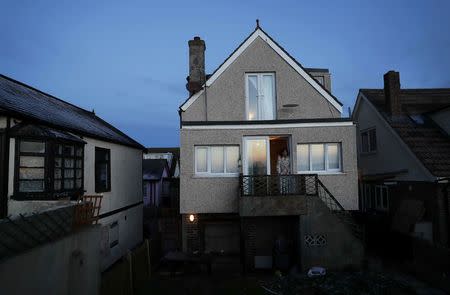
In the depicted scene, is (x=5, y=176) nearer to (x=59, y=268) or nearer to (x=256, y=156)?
(x=59, y=268)

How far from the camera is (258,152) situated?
44.0 feet

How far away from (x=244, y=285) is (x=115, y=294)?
4.13m

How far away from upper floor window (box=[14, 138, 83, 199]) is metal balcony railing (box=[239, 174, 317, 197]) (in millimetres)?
6340

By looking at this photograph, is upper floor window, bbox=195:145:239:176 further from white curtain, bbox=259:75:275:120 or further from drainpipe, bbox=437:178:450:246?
drainpipe, bbox=437:178:450:246

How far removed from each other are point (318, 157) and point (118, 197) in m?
9.79

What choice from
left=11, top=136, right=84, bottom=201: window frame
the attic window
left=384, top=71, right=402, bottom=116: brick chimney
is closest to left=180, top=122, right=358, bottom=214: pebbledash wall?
left=11, top=136, right=84, bottom=201: window frame

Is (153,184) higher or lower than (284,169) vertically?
lower

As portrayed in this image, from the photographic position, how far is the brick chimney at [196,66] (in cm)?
1441

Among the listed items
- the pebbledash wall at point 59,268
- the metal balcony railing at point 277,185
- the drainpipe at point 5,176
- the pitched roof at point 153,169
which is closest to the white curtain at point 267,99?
the metal balcony railing at point 277,185

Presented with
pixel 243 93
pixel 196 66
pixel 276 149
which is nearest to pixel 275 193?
pixel 276 149

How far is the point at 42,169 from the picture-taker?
31.0 feet

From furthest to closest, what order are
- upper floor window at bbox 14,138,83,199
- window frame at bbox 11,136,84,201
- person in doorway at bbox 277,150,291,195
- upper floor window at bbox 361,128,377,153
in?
1. upper floor window at bbox 361,128,377,153
2. person in doorway at bbox 277,150,291,195
3. upper floor window at bbox 14,138,83,199
4. window frame at bbox 11,136,84,201

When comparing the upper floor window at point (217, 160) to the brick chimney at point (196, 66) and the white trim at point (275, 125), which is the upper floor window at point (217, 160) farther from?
the brick chimney at point (196, 66)

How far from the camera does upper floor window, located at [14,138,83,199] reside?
9.03m
